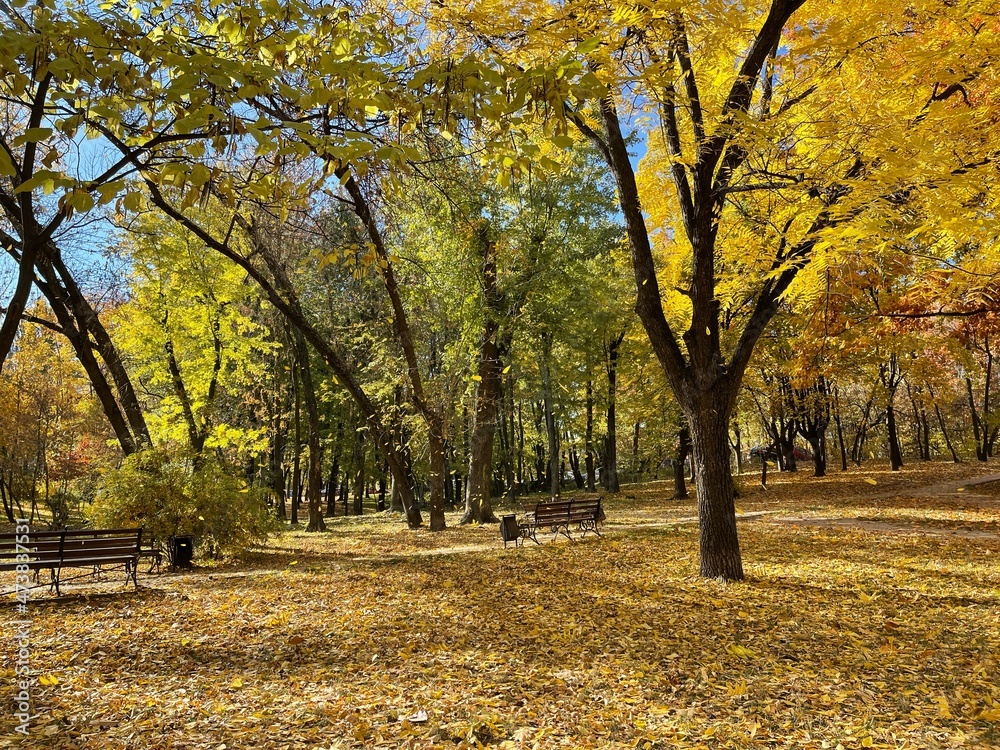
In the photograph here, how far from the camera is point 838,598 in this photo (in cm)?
638

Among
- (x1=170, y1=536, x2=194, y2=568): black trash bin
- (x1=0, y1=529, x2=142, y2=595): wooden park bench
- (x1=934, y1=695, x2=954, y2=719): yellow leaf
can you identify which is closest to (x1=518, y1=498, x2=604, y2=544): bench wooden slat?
(x1=170, y1=536, x2=194, y2=568): black trash bin

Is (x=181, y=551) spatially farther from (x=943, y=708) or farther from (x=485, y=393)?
(x=943, y=708)

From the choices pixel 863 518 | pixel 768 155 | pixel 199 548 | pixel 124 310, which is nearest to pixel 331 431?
pixel 124 310

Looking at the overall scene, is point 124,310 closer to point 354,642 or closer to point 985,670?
point 354,642

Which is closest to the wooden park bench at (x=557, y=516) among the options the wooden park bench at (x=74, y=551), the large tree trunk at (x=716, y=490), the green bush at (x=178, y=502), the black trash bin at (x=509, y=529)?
the black trash bin at (x=509, y=529)

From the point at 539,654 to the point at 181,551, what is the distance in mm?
7548

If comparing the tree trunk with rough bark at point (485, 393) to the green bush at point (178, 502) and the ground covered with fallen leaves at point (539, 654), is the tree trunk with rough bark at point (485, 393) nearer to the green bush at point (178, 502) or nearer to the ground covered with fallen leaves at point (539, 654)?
the green bush at point (178, 502)

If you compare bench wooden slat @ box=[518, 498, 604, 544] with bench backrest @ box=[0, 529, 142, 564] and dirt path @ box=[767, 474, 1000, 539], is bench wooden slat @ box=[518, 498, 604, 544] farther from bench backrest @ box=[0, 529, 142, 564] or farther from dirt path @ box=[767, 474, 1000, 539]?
bench backrest @ box=[0, 529, 142, 564]

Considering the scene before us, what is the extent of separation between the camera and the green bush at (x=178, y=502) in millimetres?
9789

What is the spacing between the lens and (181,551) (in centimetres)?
984

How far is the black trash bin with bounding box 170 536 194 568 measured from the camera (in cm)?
980

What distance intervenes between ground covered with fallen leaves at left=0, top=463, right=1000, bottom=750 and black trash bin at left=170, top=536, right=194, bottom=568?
61 cm

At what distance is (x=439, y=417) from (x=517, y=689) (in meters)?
10.8

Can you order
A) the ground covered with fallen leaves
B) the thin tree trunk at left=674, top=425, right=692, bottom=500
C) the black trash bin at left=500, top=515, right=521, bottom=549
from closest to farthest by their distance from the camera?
the ground covered with fallen leaves < the black trash bin at left=500, top=515, right=521, bottom=549 < the thin tree trunk at left=674, top=425, right=692, bottom=500
